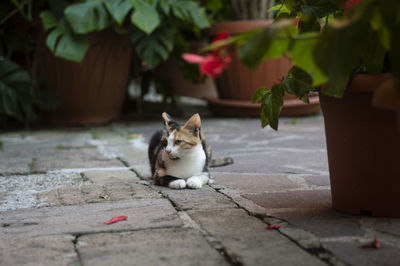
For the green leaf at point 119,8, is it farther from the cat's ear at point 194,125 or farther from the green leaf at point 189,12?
the cat's ear at point 194,125

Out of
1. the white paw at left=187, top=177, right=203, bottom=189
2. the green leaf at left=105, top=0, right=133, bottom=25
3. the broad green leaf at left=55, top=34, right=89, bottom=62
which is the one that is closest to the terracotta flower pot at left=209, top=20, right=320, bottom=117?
the green leaf at left=105, top=0, right=133, bottom=25

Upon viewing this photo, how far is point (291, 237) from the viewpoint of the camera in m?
1.73

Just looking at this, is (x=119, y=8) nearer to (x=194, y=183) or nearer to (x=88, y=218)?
(x=194, y=183)

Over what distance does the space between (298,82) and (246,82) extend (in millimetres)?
3366

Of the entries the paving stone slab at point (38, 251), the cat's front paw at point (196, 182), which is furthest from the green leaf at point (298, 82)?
the paving stone slab at point (38, 251)

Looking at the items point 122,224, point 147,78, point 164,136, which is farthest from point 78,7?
point 122,224

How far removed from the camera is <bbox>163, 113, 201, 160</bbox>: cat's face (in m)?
2.52

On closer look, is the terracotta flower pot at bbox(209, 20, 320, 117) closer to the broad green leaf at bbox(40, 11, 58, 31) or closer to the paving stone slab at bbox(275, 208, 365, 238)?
the broad green leaf at bbox(40, 11, 58, 31)

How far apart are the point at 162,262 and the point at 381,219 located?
2.51ft

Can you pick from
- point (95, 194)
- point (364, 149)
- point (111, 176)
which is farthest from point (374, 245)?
point (111, 176)

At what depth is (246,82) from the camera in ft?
17.2

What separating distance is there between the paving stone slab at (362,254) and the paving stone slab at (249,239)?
0.27 ft

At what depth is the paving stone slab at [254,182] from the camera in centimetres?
250

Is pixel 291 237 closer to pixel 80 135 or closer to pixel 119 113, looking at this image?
pixel 80 135
